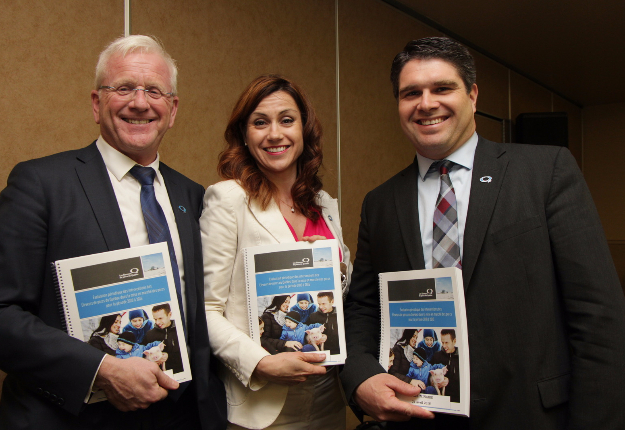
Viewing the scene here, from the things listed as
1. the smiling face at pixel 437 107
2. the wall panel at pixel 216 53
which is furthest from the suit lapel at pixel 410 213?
the wall panel at pixel 216 53

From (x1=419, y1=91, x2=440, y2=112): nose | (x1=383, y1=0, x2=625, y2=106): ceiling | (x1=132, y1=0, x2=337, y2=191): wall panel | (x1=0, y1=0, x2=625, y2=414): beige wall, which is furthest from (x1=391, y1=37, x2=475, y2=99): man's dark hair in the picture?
(x1=383, y1=0, x2=625, y2=106): ceiling

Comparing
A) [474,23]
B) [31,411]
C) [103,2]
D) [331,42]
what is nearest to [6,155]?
[103,2]

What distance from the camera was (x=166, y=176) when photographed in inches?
65.1

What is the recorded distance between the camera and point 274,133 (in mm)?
1771

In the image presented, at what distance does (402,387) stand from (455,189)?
0.65 metres

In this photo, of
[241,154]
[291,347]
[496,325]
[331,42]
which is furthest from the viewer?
[331,42]

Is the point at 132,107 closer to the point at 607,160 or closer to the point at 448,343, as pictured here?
the point at 448,343

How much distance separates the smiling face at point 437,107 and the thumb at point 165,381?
1077mm

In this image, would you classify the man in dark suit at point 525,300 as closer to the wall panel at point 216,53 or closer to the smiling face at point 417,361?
the smiling face at point 417,361

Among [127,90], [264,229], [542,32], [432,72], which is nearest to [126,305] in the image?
[264,229]

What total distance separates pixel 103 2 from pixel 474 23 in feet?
13.6

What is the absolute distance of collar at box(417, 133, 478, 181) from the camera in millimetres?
1556

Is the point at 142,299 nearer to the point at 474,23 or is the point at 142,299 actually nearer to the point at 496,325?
the point at 496,325

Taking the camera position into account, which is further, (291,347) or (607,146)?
(607,146)
